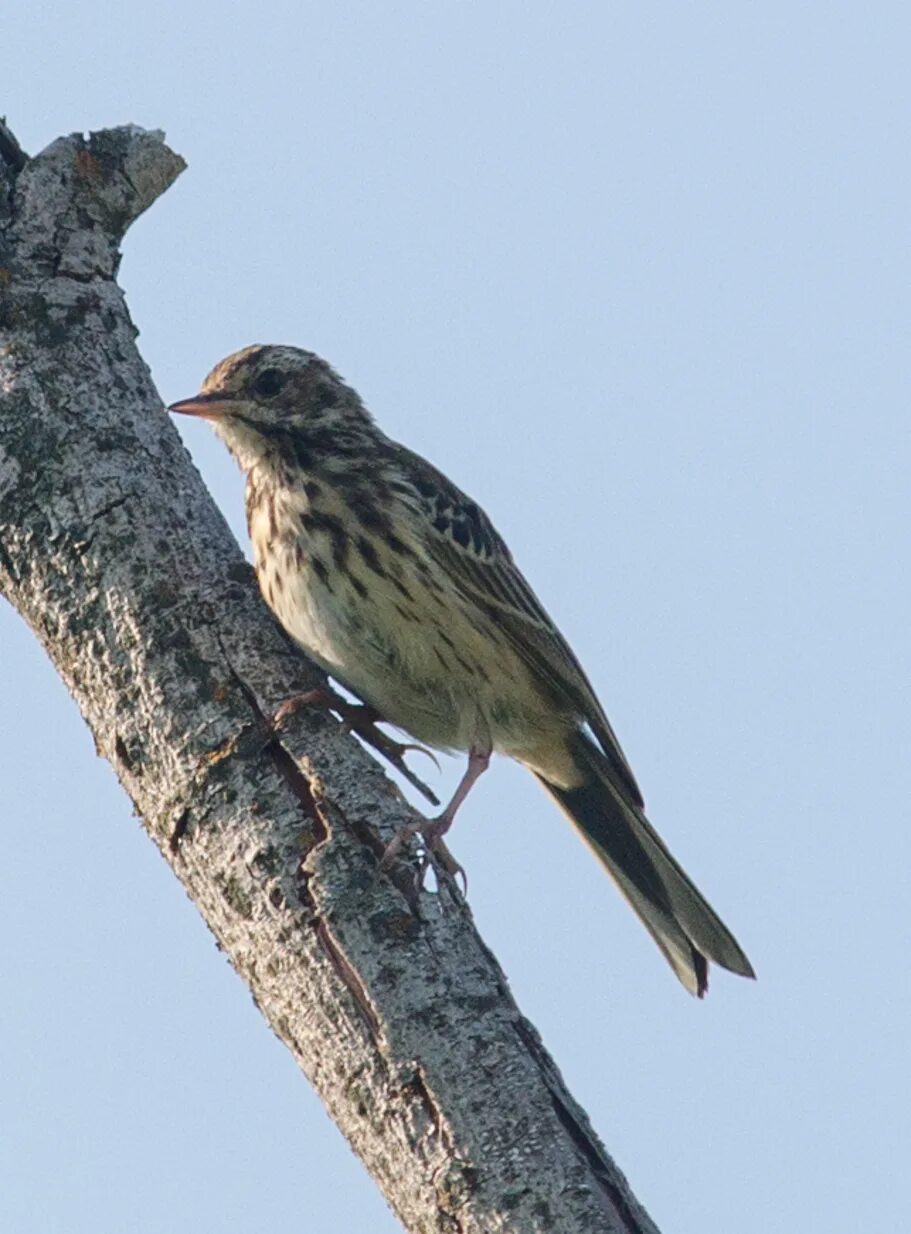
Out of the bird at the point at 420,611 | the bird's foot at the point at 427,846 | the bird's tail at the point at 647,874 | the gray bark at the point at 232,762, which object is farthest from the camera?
the bird's tail at the point at 647,874

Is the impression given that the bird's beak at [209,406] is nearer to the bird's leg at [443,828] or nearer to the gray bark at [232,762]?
the gray bark at [232,762]

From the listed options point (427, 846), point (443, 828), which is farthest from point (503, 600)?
point (427, 846)

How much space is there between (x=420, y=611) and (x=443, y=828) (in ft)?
5.33

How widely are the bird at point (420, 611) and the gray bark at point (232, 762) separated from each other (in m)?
0.67

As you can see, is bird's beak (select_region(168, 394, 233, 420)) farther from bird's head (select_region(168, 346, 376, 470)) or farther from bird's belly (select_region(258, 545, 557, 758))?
bird's belly (select_region(258, 545, 557, 758))

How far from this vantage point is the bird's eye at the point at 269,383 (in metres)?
8.15

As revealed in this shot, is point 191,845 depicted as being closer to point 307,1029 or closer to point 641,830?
point 307,1029

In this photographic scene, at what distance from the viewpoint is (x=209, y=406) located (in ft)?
26.2

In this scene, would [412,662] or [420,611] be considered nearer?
[412,662]

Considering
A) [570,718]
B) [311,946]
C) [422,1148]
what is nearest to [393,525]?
[570,718]

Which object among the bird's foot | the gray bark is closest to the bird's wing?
the gray bark

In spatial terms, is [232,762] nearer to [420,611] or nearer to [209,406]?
[420,611]

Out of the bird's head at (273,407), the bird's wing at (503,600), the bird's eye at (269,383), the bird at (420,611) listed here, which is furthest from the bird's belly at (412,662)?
the bird's eye at (269,383)

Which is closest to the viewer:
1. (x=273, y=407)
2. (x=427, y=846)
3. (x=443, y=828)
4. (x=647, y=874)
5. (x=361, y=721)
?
(x=427, y=846)
